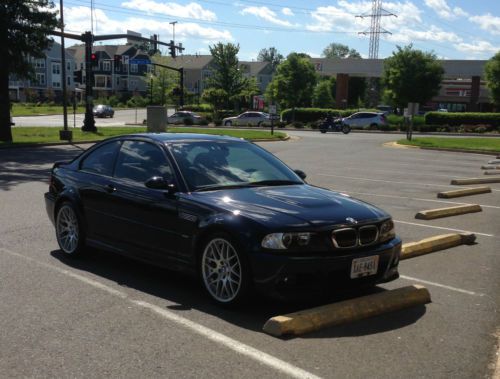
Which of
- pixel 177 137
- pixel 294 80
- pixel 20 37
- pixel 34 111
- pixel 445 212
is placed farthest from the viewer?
pixel 34 111

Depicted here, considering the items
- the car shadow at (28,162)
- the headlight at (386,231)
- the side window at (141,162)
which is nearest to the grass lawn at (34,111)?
the car shadow at (28,162)

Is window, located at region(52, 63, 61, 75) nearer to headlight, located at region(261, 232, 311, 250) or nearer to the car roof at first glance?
the car roof

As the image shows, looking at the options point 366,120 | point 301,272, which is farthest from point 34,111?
point 301,272

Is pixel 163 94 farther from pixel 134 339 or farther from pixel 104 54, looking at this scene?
pixel 134 339

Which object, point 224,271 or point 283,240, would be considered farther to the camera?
point 224,271

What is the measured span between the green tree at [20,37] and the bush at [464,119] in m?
34.0

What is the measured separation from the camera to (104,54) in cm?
11400

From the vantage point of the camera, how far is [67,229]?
6953mm

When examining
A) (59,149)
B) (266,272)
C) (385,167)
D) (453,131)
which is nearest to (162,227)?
(266,272)

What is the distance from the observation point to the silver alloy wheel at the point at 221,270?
4969 millimetres

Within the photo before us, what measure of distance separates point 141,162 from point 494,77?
51138 mm

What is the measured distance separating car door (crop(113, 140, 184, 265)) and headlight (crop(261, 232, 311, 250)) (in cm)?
102

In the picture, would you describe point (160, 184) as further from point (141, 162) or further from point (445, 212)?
point (445, 212)

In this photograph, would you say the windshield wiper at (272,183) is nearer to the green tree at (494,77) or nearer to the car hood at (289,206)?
the car hood at (289,206)
